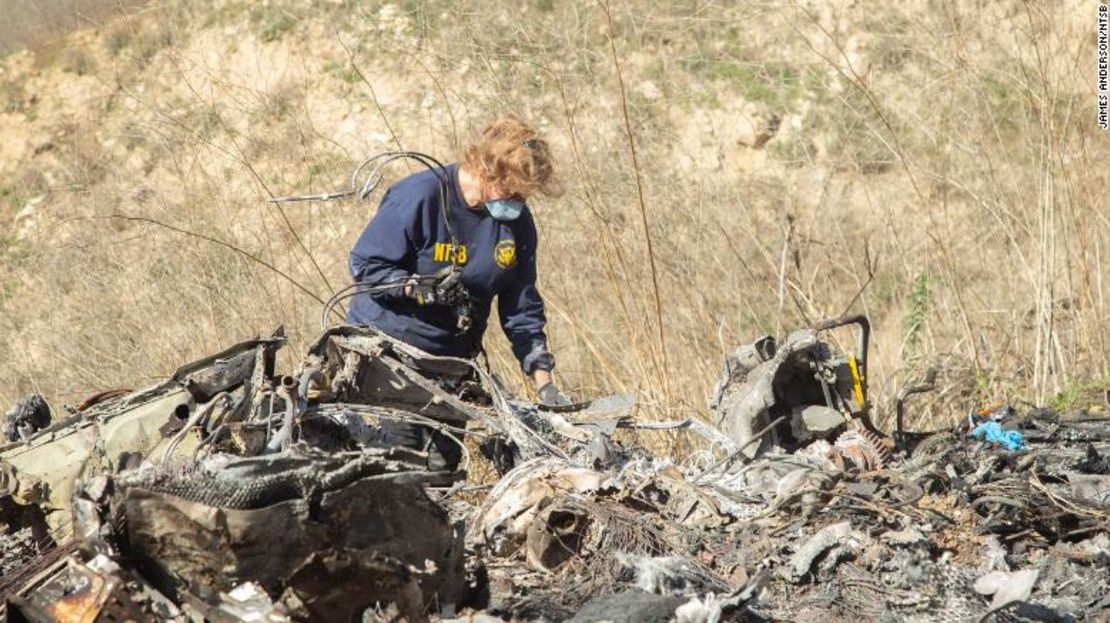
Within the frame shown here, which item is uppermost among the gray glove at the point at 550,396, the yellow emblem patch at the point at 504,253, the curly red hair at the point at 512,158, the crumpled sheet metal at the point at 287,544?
the curly red hair at the point at 512,158

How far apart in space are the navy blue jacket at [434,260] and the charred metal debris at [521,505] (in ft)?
1.38

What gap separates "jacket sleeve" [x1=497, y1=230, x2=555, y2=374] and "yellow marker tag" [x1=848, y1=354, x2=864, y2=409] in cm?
118

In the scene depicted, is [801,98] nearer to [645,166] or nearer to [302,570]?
[645,166]

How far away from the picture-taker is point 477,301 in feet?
14.8

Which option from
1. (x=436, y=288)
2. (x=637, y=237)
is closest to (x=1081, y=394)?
(x=637, y=237)

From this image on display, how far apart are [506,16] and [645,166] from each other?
1.47 m

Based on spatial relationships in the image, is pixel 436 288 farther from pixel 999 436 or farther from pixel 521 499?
pixel 999 436

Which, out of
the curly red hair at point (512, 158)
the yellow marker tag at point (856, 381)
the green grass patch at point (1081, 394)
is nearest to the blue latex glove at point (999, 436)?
the yellow marker tag at point (856, 381)

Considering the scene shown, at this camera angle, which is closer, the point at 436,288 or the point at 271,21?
the point at 436,288

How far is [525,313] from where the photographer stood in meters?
4.66

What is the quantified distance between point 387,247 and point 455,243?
25 centimetres

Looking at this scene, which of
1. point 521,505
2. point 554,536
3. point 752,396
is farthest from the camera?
point 752,396

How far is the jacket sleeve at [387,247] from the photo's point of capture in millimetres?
4250

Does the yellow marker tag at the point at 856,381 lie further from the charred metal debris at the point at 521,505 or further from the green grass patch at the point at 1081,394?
the green grass patch at the point at 1081,394
